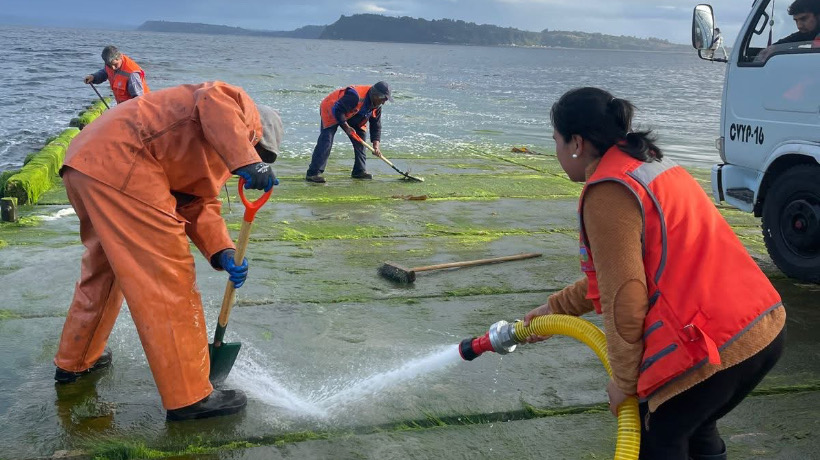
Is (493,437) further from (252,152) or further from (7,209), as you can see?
(7,209)

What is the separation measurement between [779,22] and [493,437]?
177 inches

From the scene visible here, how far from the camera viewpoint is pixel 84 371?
388cm

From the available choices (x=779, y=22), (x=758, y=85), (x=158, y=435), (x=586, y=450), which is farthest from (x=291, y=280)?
(x=779, y=22)

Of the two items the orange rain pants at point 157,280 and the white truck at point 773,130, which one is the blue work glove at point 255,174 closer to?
the orange rain pants at point 157,280

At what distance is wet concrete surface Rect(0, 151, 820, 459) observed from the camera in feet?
11.1

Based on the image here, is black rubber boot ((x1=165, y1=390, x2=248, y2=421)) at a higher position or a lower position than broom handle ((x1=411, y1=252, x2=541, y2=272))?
lower

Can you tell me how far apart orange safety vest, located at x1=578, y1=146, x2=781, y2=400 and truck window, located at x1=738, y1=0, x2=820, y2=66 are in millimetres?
4187

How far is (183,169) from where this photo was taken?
354cm

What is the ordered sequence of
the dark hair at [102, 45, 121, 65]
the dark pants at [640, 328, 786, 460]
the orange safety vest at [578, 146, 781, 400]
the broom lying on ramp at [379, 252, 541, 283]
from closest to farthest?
the orange safety vest at [578, 146, 781, 400] < the dark pants at [640, 328, 786, 460] < the broom lying on ramp at [379, 252, 541, 283] < the dark hair at [102, 45, 121, 65]

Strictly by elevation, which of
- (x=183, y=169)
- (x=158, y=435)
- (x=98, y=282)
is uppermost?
(x=183, y=169)

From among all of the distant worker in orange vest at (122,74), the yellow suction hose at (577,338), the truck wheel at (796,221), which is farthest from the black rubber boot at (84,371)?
the distant worker in orange vest at (122,74)

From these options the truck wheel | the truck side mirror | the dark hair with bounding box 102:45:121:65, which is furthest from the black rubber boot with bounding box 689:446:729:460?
the dark hair with bounding box 102:45:121:65

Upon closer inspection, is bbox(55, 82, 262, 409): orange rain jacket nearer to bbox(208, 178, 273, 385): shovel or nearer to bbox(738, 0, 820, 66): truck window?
bbox(208, 178, 273, 385): shovel

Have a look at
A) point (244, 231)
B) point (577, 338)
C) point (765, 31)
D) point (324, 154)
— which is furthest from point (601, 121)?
point (324, 154)
